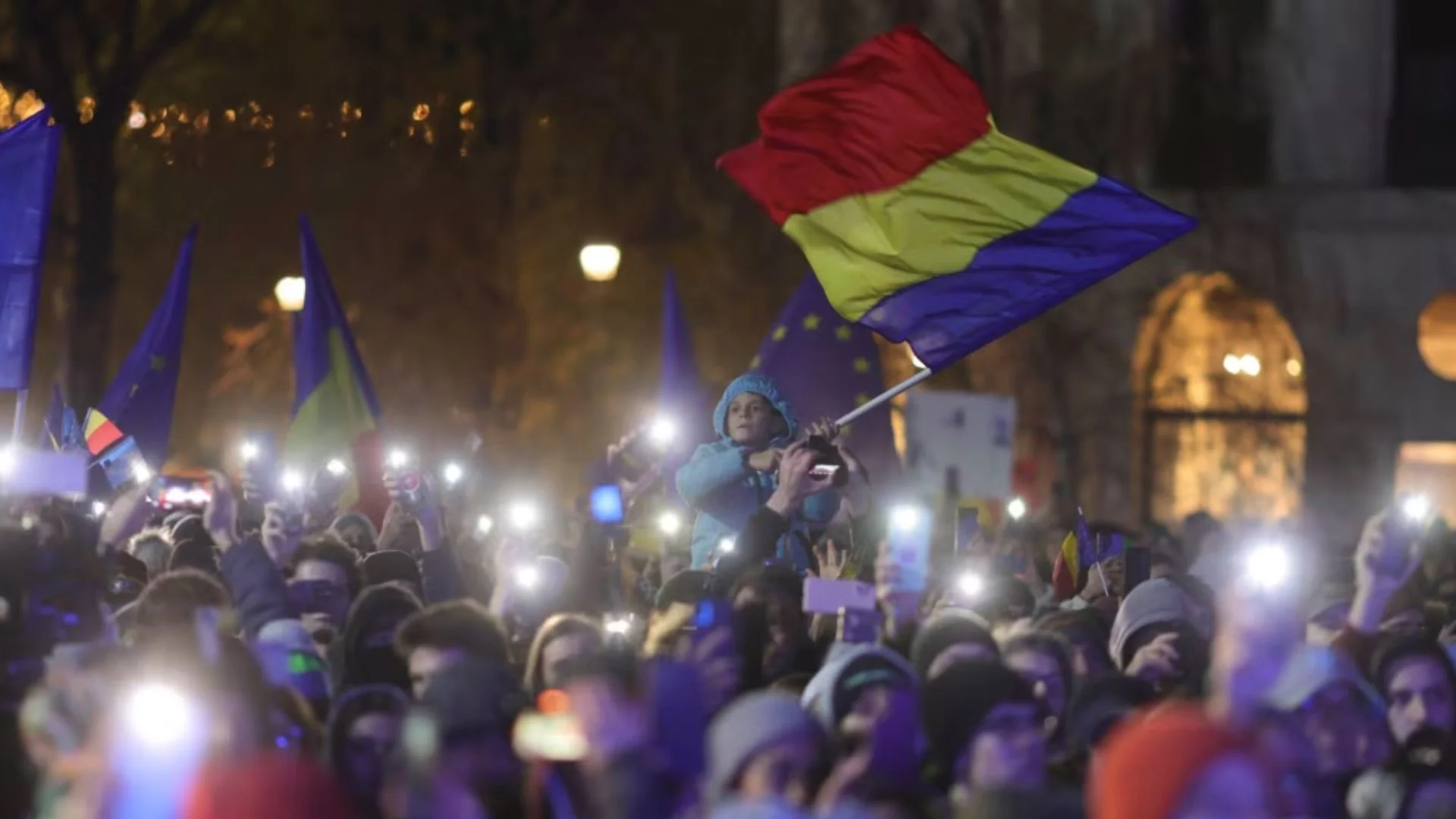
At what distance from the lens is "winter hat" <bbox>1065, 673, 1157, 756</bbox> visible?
821 centimetres

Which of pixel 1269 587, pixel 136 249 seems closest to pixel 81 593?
pixel 1269 587

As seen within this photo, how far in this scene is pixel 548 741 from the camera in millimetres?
7312

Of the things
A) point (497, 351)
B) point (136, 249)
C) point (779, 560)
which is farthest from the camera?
point (497, 351)

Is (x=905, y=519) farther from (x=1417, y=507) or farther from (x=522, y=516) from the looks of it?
(x=1417, y=507)

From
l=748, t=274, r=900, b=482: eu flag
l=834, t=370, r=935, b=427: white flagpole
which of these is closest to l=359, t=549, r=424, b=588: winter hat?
l=834, t=370, r=935, b=427: white flagpole

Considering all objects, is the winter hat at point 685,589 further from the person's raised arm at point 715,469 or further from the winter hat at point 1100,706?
the winter hat at point 1100,706

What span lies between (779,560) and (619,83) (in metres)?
23.6

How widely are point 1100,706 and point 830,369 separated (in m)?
10.6

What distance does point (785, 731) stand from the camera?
263 inches

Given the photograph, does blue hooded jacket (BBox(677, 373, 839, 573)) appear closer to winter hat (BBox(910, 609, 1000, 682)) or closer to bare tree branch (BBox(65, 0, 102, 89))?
winter hat (BBox(910, 609, 1000, 682))

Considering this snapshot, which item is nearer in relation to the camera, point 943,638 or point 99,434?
point 943,638

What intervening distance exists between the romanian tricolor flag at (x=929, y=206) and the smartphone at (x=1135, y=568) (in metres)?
1.06

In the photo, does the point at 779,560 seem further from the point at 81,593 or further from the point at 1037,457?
the point at 1037,457

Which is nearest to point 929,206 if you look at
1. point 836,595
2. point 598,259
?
point 836,595
